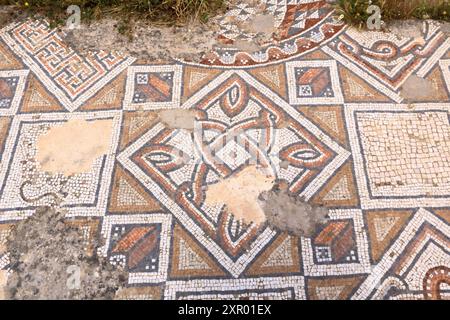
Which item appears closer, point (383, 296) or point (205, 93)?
point (383, 296)

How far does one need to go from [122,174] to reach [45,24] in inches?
68.4

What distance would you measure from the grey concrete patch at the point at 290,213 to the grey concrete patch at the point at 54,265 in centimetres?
93

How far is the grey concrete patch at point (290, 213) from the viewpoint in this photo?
2.49m

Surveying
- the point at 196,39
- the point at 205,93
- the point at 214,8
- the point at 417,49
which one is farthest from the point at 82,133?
the point at 417,49

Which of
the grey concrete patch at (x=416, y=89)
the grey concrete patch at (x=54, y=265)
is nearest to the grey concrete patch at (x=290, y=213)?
the grey concrete patch at (x=54, y=265)

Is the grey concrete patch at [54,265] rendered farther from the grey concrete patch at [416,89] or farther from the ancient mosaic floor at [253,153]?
the grey concrete patch at [416,89]

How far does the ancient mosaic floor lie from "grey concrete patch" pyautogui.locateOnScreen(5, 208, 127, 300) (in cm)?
8

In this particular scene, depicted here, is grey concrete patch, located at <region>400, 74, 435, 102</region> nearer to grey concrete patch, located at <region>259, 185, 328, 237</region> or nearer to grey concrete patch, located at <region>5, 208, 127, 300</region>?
grey concrete patch, located at <region>259, 185, 328, 237</region>

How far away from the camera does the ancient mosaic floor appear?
237 cm

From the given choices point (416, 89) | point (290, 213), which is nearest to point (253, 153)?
point (290, 213)

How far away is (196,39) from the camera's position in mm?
3436

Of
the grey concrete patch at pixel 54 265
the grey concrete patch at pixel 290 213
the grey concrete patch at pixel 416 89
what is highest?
the grey concrete patch at pixel 416 89

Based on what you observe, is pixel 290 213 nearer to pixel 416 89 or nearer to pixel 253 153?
pixel 253 153
